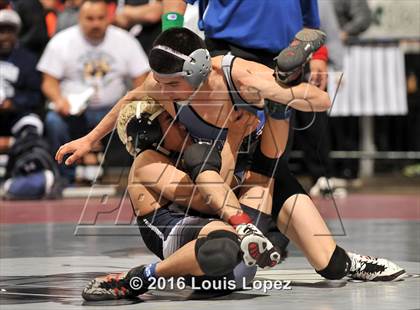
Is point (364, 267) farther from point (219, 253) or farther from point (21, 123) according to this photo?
point (21, 123)

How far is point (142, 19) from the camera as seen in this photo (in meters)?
12.4

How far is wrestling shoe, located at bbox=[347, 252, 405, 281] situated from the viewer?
20.0ft

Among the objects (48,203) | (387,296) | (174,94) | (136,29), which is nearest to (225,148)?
(174,94)

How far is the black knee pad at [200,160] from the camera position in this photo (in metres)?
5.59

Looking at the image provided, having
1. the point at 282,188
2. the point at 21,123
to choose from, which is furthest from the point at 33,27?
the point at 282,188

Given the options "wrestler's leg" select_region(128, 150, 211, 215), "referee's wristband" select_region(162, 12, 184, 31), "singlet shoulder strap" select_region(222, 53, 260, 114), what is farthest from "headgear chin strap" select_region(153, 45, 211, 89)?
"referee's wristband" select_region(162, 12, 184, 31)

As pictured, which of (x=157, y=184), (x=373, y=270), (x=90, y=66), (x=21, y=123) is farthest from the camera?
(x=90, y=66)

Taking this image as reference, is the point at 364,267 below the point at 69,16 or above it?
below

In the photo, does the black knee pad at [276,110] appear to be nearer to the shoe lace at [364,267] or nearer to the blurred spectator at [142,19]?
the shoe lace at [364,267]

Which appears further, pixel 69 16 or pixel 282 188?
pixel 69 16

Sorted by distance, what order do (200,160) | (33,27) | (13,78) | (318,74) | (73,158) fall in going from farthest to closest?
(33,27), (13,78), (318,74), (73,158), (200,160)

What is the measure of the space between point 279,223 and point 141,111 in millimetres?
847

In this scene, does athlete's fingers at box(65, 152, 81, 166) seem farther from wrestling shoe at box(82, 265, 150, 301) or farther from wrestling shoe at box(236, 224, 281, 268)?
wrestling shoe at box(236, 224, 281, 268)

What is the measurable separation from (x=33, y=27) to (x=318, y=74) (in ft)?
19.4
